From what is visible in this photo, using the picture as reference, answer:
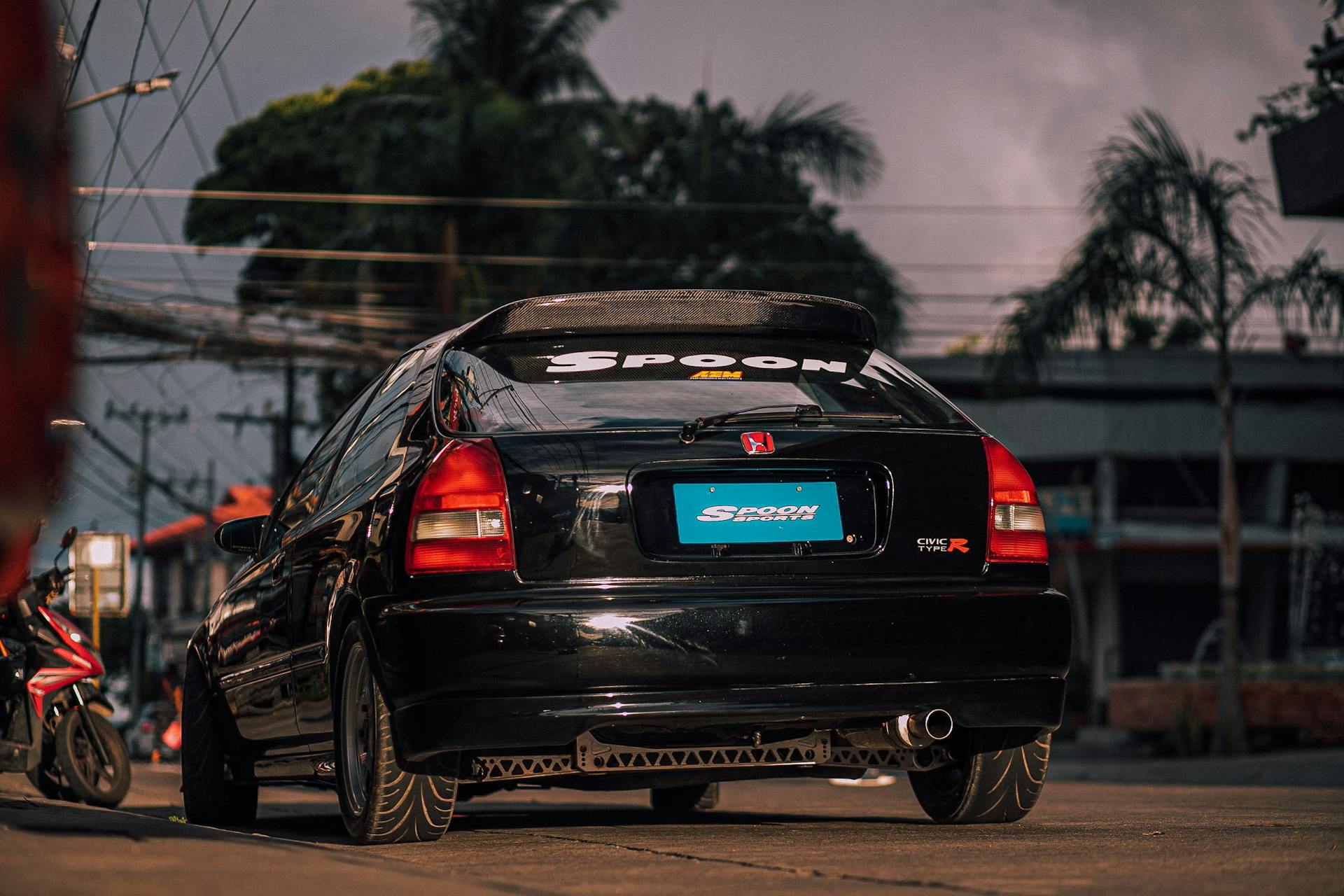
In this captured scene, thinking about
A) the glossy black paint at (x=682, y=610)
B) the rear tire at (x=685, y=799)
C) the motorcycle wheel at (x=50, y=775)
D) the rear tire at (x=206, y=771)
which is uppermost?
the glossy black paint at (x=682, y=610)

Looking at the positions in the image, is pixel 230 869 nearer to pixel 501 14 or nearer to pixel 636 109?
pixel 636 109

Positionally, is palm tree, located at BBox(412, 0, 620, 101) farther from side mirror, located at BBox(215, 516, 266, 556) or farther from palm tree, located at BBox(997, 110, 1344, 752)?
side mirror, located at BBox(215, 516, 266, 556)

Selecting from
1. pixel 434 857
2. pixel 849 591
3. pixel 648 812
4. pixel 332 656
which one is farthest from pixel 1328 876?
pixel 648 812

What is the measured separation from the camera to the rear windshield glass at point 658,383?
5.16 meters

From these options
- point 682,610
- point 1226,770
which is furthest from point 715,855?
point 1226,770

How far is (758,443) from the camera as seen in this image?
5.02 metres

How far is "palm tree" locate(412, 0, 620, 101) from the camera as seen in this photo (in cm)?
3709

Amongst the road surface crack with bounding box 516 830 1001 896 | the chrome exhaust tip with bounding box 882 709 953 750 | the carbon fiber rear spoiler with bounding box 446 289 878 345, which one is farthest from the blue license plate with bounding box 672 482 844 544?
the road surface crack with bounding box 516 830 1001 896

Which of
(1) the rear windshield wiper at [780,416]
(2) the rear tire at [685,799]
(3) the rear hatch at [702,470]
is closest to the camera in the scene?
(3) the rear hatch at [702,470]

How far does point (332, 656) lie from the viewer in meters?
5.49

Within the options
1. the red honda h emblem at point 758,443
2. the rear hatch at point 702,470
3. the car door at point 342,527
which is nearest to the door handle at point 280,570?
the car door at point 342,527

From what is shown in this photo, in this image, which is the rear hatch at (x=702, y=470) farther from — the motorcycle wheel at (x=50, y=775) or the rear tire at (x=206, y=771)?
the motorcycle wheel at (x=50, y=775)

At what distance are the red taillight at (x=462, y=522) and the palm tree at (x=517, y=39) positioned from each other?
1288 inches

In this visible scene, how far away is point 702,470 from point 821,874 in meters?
1.16
